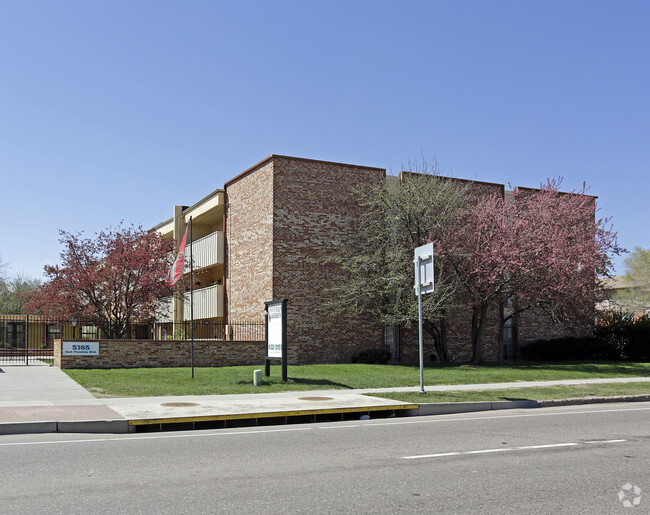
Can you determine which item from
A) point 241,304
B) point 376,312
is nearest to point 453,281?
point 376,312

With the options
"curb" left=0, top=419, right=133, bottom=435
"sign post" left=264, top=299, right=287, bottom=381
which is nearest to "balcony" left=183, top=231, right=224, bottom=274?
"sign post" left=264, top=299, right=287, bottom=381

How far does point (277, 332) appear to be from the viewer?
707 inches

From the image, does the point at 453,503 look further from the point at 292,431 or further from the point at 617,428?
the point at 617,428

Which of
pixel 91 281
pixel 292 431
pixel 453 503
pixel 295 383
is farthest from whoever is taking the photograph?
pixel 91 281

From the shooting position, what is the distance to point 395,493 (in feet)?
20.5

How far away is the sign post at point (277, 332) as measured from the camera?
17422mm

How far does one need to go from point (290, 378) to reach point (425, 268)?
18.0ft

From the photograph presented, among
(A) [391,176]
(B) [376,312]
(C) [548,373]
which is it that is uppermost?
(A) [391,176]

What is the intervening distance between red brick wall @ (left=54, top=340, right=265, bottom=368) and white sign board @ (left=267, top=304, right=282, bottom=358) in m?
6.95

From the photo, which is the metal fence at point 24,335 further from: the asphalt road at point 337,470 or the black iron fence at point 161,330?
the asphalt road at point 337,470

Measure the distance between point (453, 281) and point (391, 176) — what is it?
20.8 feet

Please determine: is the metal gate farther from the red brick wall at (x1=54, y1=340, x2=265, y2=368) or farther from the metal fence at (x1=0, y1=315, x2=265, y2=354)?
the red brick wall at (x1=54, y1=340, x2=265, y2=368)

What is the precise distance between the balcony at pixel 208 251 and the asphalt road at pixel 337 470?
22.4m

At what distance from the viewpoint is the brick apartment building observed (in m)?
28.0
